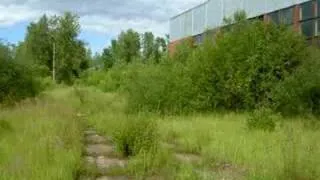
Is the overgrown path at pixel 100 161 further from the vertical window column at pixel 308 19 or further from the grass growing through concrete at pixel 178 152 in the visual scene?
the vertical window column at pixel 308 19

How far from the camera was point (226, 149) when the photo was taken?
48.5 ft

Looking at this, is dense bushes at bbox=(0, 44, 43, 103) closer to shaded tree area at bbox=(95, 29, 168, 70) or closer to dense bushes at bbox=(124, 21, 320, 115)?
dense bushes at bbox=(124, 21, 320, 115)

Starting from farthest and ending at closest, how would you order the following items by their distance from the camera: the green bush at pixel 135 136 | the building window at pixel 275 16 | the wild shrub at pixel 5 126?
the building window at pixel 275 16 → the wild shrub at pixel 5 126 → the green bush at pixel 135 136

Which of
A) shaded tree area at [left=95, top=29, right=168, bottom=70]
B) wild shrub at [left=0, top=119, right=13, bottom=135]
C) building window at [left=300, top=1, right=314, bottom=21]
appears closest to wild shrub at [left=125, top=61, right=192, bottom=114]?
wild shrub at [left=0, top=119, right=13, bottom=135]

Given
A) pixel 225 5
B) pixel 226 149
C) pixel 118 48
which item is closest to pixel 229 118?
pixel 226 149

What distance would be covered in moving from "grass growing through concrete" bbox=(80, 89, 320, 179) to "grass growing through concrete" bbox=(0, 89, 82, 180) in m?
1.38

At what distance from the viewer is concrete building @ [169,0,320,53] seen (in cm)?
3488

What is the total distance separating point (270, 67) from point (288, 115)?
2.23 m

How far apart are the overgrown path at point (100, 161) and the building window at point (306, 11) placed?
2032cm

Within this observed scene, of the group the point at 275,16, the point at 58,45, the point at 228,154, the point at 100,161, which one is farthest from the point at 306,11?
the point at 58,45

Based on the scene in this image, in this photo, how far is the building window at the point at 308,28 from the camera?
34.4 meters

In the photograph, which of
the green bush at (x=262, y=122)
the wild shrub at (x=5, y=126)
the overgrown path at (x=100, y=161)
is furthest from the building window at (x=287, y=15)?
the wild shrub at (x=5, y=126)

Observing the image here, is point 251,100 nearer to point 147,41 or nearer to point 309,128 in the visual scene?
point 309,128

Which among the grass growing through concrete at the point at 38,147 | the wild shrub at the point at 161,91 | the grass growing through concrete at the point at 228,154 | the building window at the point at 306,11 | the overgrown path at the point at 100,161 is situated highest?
the building window at the point at 306,11
